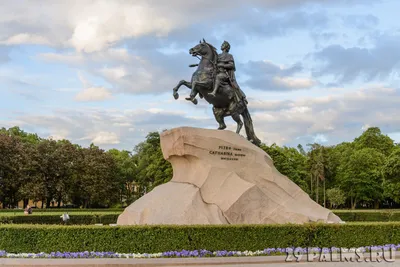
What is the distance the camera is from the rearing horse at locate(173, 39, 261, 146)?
18969mm

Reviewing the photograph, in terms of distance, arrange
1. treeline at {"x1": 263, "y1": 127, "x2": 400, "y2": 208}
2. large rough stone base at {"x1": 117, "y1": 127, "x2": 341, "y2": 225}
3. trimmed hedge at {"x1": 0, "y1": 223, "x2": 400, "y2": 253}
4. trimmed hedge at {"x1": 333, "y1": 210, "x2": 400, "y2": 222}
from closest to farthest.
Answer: trimmed hedge at {"x1": 0, "y1": 223, "x2": 400, "y2": 253}
large rough stone base at {"x1": 117, "y1": 127, "x2": 341, "y2": 225}
trimmed hedge at {"x1": 333, "y1": 210, "x2": 400, "y2": 222}
treeline at {"x1": 263, "y1": 127, "x2": 400, "y2": 208}

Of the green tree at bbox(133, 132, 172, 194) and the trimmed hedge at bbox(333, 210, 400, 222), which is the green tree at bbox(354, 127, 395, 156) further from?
the trimmed hedge at bbox(333, 210, 400, 222)

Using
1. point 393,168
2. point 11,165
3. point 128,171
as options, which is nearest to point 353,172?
point 393,168

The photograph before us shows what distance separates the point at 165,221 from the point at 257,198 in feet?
12.2

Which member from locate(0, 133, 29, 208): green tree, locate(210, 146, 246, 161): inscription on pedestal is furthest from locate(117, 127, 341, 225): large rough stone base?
locate(0, 133, 29, 208): green tree

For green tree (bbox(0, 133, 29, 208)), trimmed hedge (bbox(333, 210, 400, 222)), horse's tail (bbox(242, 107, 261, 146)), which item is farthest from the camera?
green tree (bbox(0, 133, 29, 208))

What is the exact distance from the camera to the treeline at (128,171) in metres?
50.1

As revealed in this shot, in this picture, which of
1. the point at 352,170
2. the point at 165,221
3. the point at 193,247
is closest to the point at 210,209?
the point at 165,221

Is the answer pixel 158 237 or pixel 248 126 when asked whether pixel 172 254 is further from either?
pixel 248 126

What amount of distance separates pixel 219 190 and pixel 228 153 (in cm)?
161

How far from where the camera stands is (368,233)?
47.4 feet

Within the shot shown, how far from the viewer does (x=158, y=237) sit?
12820 mm

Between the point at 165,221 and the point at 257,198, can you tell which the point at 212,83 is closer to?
the point at 257,198

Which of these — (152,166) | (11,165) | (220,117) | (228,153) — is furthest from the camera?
(152,166)
